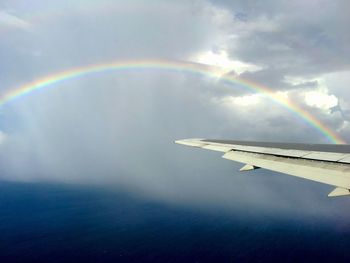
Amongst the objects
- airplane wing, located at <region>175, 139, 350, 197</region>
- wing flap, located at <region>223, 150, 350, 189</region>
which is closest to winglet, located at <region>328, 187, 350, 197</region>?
airplane wing, located at <region>175, 139, 350, 197</region>

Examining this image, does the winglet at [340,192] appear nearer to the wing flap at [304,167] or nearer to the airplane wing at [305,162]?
the airplane wing at [305,162]

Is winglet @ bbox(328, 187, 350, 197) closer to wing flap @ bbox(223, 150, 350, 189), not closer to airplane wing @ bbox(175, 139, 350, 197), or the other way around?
airplane wing @ bbox(175, 139, 350, 197)

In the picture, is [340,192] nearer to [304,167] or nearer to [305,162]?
[304,167]

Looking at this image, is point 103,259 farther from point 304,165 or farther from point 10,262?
point 304,165

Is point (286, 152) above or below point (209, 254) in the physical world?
above

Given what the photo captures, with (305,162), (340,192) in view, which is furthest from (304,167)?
(340,192)

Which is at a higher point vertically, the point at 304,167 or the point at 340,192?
the point at 304,167

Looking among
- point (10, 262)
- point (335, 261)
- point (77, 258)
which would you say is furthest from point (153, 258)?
point (335, 261)

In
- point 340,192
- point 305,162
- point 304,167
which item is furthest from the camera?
point 305,162

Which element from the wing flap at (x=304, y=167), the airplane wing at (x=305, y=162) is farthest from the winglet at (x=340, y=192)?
the wing flap at (x=304, y=167)

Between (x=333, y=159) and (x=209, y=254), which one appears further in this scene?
(x=209, y=254)

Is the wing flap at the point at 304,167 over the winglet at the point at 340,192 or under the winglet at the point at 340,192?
over
